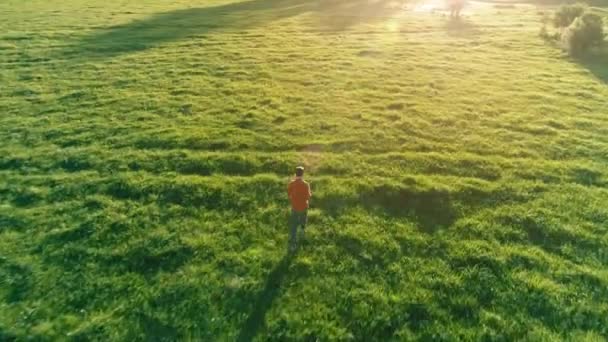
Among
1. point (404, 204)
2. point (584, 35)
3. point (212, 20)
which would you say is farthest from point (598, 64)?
point (212, 20)

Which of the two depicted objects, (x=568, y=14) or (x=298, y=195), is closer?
(x=298, y=195)

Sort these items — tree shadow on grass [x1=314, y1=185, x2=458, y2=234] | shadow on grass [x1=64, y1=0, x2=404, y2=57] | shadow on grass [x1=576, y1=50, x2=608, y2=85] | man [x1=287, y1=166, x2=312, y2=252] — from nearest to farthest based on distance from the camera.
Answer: man [x1=287, y1=166, x2=312, y2=252], tree shadow on grass [x1=314, y1=185, x2=458, y2=234], shadow on grass [x1=576, y1=50, x2=608, y2=85], shadow on grass [x1=64, y1=0, x2=404, y2=57]

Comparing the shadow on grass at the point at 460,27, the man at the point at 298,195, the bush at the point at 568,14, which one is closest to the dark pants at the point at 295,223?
the man at the point at 298,195

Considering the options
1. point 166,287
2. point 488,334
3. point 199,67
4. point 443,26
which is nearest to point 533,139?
point 488,334

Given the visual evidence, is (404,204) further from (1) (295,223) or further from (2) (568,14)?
(2) (568,14)

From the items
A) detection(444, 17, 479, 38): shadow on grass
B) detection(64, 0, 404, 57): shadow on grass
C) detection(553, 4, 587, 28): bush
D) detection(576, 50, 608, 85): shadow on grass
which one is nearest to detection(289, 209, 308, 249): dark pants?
detection(576, 50, 608, 85): shadow on grass

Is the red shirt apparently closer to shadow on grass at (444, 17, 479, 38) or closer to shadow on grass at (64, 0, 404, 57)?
shadow on grass at (64, 0, 404, 57)
